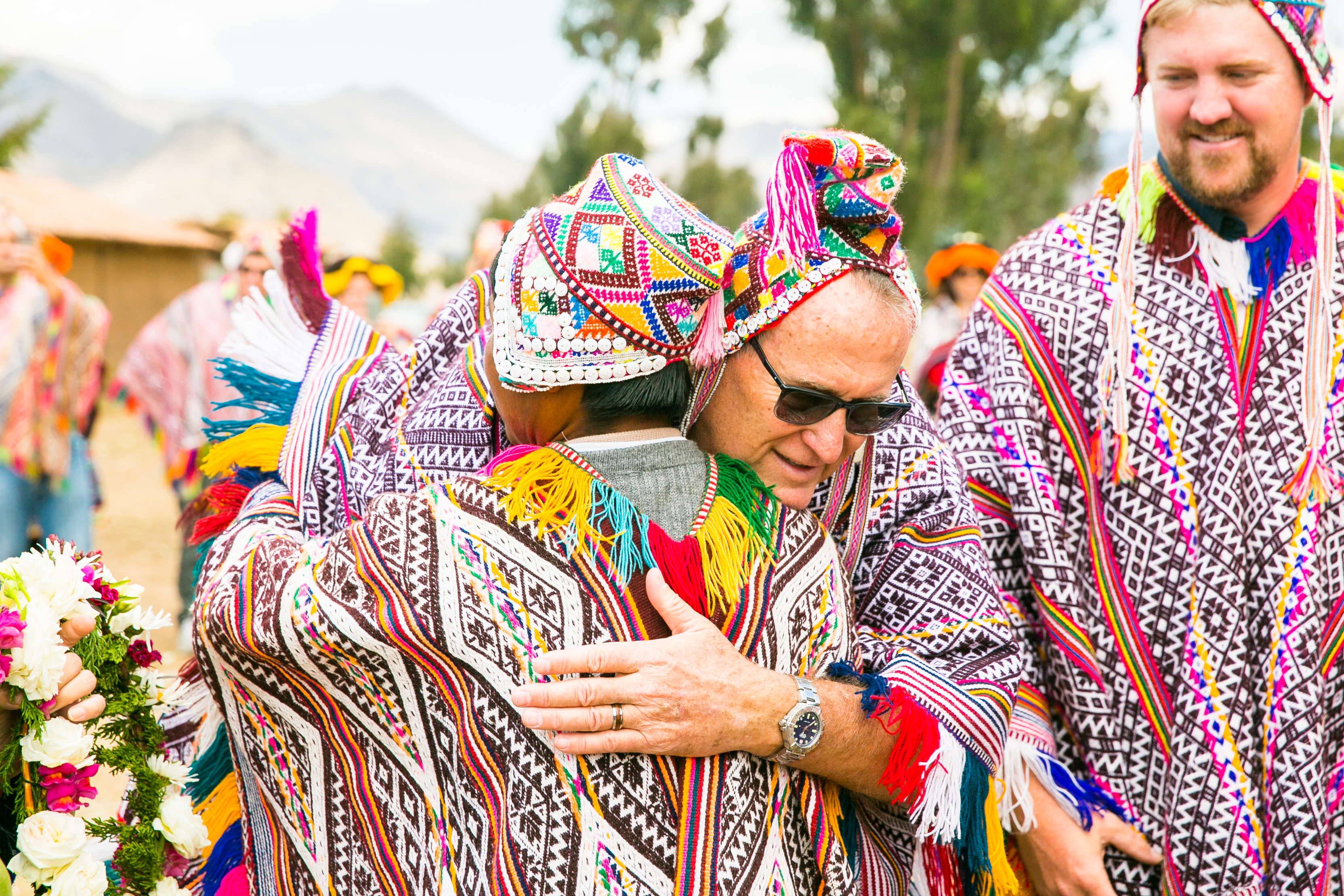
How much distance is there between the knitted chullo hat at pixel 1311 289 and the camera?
7.34 feet

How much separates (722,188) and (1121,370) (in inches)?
1151

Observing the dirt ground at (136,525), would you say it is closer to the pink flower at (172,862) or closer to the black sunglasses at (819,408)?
the pink flower at (172,862)

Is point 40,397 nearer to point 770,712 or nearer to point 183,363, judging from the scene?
point 183,363

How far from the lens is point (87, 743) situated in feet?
6.30

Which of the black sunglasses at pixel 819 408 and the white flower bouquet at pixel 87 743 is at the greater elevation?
the black sunglasses at pixel 819 408

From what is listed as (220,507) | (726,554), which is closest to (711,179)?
(220,507)

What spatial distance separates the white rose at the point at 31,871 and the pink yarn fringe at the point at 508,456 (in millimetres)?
1045

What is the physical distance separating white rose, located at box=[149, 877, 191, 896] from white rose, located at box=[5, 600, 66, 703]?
43 centimetres

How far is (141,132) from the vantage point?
655 ft

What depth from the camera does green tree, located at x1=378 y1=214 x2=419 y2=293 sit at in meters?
39.0

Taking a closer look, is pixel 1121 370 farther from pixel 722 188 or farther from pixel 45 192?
pixel 722 188

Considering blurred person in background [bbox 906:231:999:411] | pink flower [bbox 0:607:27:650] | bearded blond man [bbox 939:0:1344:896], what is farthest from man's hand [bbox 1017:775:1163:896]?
blurred person in background [bbox 906:231:999:411]

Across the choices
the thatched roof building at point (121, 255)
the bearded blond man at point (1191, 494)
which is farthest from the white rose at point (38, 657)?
the thatched roof building at point (121, 255)

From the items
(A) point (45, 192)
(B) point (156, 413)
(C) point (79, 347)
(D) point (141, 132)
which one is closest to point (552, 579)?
(C) point (79, 347)
